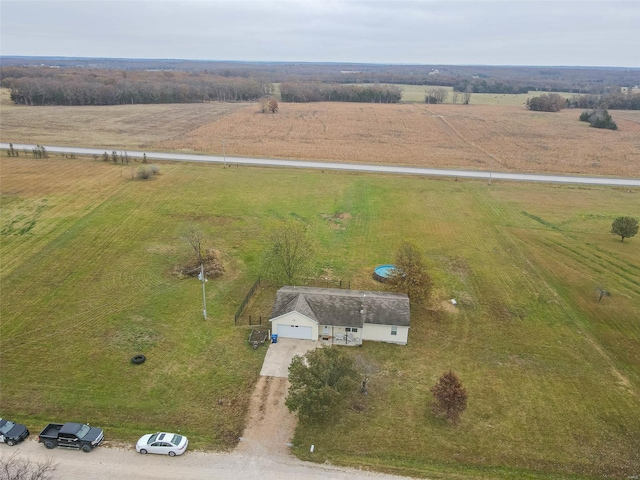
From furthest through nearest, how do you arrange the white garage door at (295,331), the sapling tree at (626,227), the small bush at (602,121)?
the small bush at (602,121)
the sapling tree at (626,227)
the white garage door at (295,331)

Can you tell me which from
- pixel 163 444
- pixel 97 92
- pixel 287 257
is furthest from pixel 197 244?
pixel 97 92

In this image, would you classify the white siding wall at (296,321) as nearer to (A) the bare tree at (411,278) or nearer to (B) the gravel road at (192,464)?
(A) the bare tree at (411,278)

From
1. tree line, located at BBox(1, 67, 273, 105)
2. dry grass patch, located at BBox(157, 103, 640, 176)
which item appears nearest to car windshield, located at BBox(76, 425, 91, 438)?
dry grass patch, located at BBox(157, 103, 640, 176)

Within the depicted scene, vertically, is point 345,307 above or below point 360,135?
below

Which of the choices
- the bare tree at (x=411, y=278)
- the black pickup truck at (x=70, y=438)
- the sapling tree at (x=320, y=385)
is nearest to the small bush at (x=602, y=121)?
the bare tree at (x=411, y=278)

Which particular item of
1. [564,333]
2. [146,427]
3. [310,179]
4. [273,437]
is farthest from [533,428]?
[310,179]

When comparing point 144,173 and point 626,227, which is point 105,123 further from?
point 626,227

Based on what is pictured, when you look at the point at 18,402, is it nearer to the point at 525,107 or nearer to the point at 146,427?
the point at 146,427
